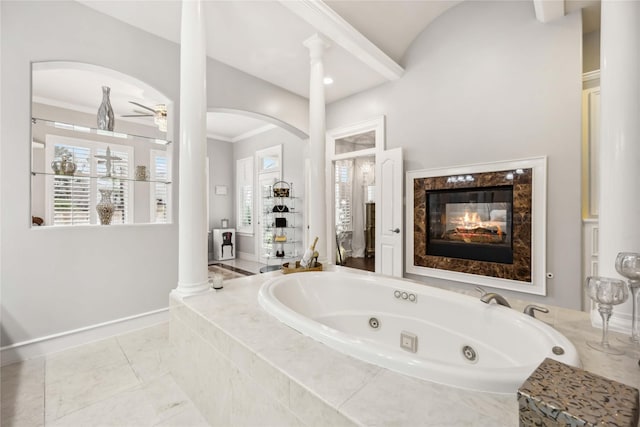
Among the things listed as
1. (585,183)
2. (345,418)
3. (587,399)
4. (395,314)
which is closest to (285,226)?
(395,314)

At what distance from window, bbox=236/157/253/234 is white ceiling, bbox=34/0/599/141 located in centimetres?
258

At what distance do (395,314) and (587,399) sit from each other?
1544 mm

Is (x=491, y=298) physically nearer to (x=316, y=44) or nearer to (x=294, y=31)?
(x=316, y=44)

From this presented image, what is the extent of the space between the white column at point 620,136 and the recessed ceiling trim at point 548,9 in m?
1.28

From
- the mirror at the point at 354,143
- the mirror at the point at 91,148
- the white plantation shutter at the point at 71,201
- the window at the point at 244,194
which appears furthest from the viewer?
the window at the point at 244,194

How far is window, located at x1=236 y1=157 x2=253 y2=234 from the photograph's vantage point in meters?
6.14

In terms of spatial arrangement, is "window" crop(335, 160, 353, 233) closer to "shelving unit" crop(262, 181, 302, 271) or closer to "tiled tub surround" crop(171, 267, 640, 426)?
"shelving unit" crop(262, 181, 302, 271)

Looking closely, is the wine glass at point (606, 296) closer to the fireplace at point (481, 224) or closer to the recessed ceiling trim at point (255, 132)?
the fireplace at point (481, 224)

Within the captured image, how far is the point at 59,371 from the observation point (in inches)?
74.3

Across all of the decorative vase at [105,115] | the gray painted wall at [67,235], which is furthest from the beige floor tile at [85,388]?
the decorative vase at [105,115]

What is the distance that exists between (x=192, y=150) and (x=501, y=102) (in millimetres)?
2981

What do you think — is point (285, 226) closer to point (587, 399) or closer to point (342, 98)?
point (342, 98)

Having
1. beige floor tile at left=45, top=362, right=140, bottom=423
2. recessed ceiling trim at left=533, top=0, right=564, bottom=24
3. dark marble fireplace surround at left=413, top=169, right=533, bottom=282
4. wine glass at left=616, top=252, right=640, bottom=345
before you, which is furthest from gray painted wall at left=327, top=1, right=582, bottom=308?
beige floor tile at left=45, top=362, right=140, bottom=423

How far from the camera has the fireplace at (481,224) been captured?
2598 mm
